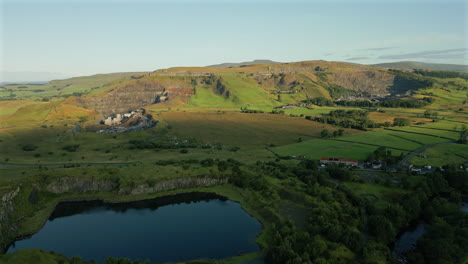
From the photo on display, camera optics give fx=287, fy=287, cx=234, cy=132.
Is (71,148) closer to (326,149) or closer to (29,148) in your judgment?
(29,148)

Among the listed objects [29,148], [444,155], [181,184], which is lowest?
[444,155]

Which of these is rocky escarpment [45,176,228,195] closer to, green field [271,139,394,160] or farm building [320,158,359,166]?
farm building [320,158,359,166]

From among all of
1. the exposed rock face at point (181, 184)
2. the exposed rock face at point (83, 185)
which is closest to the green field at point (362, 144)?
the exposed rock face at point (181, 184)

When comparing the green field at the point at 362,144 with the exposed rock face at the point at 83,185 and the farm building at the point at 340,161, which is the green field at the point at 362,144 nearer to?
the farm building at the point at 340,161

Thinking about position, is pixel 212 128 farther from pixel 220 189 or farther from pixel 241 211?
pixel 241 211

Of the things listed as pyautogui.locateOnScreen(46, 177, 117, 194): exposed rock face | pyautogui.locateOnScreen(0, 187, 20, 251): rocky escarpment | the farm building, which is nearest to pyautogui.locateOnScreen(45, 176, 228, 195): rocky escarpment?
pyautogui.locateOnScreen(46, 177, 117, 194): exposed rock face

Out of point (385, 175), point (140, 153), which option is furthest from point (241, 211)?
point (140, 153)

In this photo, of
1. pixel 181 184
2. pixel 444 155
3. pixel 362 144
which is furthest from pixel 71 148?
pixel 444 155

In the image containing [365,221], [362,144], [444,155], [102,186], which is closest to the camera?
[365,221]
